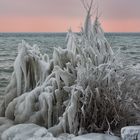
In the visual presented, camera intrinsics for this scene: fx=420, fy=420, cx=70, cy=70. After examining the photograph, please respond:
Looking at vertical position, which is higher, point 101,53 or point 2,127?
point 101,53

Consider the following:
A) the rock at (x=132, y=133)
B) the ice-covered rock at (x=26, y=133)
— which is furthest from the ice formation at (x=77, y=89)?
the rock at (x=132, y=133)

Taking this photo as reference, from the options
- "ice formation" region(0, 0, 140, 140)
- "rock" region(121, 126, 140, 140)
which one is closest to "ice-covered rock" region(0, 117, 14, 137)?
"ice formation" region(0, 0, 140, 140)

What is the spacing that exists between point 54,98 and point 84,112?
0.61 meters

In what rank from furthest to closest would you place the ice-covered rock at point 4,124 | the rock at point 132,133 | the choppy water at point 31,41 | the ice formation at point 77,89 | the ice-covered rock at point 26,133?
the choppy water at point 31,41 → the ice-covered rock at point 4,124 → the ice formation at point 77,89 → the ice-covered rock at point 26,133 → the rock at point 132,133

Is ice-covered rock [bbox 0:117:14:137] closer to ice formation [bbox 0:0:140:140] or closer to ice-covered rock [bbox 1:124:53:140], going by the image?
ice formation [bbox 0:0:140:140]

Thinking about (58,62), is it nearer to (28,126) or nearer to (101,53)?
(101,53)

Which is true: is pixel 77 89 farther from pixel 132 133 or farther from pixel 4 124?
pixel 4 124

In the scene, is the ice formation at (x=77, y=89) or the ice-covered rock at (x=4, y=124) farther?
the ice-covered rock at (x=4, y=124)

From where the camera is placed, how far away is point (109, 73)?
231 inches

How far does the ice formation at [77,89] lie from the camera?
19.3 ft

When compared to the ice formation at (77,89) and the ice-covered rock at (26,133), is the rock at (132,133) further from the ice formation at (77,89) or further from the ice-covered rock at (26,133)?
the ice-covered rock at (26,133)

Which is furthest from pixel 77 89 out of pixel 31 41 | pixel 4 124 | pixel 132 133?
pixel 31 41

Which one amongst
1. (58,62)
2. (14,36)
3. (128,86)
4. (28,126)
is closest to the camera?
(28,126)

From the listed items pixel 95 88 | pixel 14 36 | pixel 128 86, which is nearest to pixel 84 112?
pixel 95 88
